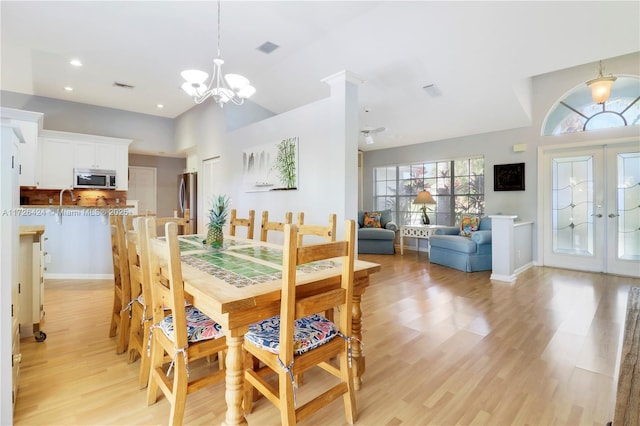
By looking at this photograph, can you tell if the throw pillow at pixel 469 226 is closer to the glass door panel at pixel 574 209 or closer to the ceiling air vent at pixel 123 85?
the glass door panel at pixel 574 209

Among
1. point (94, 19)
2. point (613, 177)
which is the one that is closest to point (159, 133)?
point (94, 19)

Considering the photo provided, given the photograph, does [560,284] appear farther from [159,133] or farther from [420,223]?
[159,133]

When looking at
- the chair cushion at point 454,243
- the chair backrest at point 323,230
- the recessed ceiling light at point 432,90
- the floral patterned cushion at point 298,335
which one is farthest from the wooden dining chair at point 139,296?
the chair cushion at point 454,243

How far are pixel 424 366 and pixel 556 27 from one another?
370 centimetres

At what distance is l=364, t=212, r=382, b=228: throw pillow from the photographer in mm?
6875

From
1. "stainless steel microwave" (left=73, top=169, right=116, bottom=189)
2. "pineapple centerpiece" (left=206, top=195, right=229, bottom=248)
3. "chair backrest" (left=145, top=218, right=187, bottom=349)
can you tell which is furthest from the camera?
"stainless steel microwave" (left=73, top=169, right=116, bottom=189)

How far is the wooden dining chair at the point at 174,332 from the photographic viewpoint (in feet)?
4.27

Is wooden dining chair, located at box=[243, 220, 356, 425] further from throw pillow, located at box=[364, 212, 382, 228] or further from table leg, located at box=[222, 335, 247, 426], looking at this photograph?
throw pillow, located at box=[364, 212, 382, 228]

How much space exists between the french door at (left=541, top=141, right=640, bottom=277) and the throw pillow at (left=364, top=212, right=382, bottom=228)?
3063 millimetres

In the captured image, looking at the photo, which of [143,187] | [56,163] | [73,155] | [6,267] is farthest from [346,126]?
[143,187]

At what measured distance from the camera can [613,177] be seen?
460cm

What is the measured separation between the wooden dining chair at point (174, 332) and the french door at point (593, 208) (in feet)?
19.0

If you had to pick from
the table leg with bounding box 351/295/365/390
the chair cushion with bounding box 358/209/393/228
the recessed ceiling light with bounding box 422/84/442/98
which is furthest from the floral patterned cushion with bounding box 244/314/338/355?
the chair cushion with bounding box 358/209/393/228

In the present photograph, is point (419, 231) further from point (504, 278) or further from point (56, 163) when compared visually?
point (56, 163)
